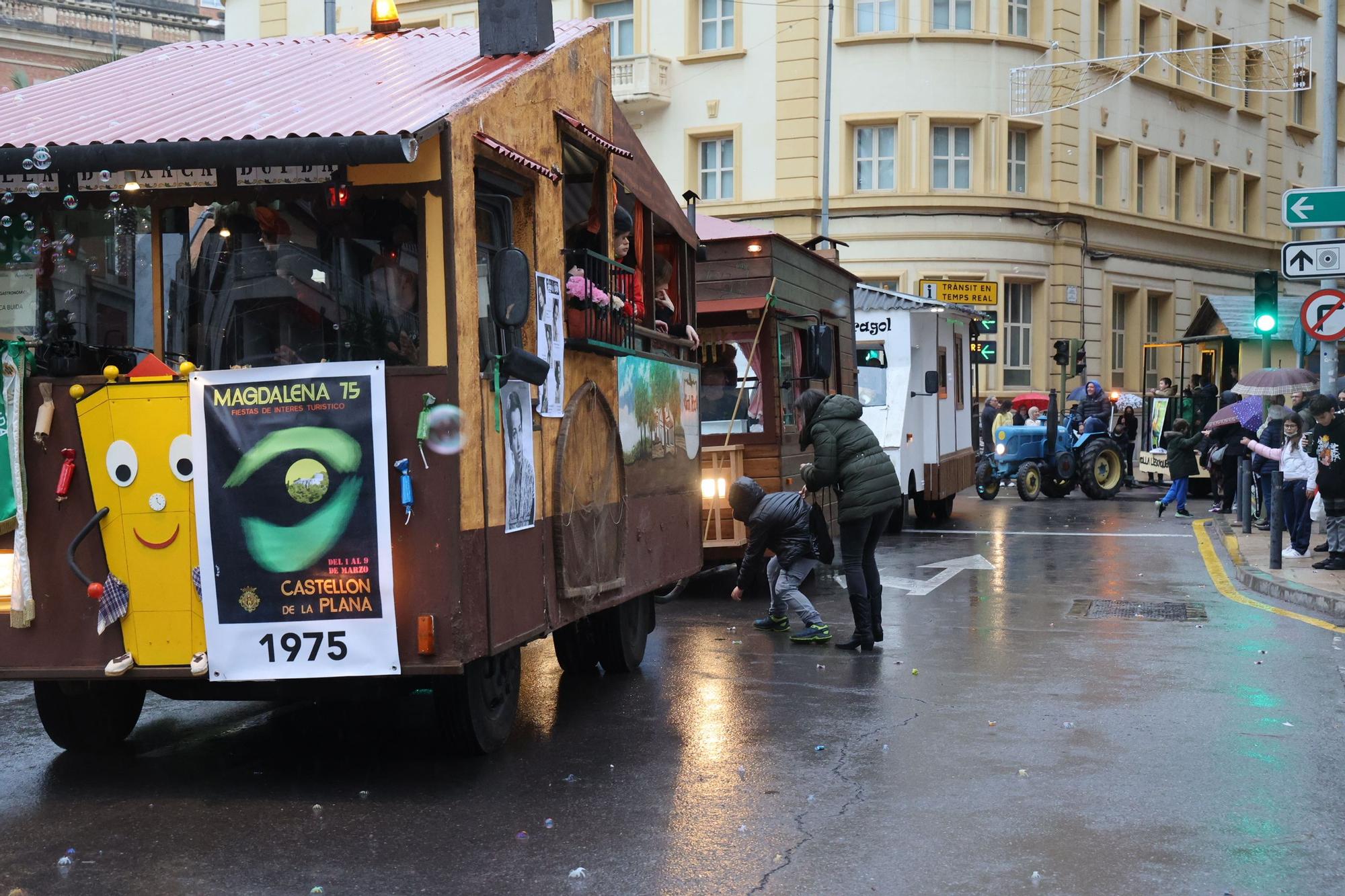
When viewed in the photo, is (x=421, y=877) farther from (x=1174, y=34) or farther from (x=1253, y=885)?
(x=1174, y=34)

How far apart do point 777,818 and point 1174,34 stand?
38812mm

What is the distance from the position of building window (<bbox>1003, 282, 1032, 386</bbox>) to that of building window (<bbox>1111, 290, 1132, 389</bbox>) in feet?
10.6

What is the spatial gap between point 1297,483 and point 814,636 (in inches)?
288

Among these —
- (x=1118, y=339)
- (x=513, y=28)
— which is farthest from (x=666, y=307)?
(x=1118, y=339)

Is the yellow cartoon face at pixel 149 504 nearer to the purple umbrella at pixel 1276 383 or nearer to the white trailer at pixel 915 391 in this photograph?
the white trailer at pixel 915 391

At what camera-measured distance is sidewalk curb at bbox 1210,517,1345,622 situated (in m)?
12.6

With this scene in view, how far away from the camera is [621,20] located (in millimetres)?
38375

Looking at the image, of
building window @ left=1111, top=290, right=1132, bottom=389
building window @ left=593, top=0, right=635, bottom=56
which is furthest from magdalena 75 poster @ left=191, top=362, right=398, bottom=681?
building window @ left=1111, top=290, right=1132, bottom=389

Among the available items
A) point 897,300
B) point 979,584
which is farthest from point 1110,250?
point 979,584

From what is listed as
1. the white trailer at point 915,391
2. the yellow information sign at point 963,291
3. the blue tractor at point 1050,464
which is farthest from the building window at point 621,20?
the white trailer at point 915,391

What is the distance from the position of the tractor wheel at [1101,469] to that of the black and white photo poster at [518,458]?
20928mm

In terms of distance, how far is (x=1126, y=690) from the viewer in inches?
364

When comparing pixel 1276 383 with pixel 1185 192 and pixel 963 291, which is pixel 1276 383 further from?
pixel 1185 192

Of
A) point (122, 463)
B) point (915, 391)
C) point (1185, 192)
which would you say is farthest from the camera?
point (1185, 192)
